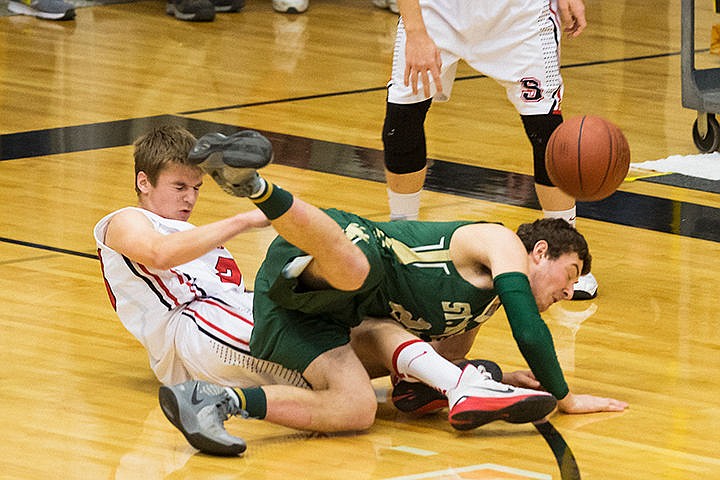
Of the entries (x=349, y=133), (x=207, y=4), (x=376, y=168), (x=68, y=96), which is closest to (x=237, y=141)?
(x=376, y=168)

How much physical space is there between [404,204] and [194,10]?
4.98 meters

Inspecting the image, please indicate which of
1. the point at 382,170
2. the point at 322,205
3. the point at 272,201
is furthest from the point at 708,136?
A: the point at 272,201

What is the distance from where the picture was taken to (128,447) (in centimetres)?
331

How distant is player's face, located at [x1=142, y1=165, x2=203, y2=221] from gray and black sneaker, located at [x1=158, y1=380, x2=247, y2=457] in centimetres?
63

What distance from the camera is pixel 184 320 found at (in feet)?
12.1

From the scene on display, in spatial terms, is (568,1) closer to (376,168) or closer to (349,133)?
(376,168)

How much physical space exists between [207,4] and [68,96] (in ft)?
8.21

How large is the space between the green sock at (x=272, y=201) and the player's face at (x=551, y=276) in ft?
2.24

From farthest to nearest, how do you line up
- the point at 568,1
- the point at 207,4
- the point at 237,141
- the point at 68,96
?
the point at 207,4, the point at 68,96, the point at 568,1, the point at 237,141

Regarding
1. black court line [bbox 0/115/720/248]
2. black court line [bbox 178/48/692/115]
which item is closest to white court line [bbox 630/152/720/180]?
black court line [bbox 0/115/720/248]

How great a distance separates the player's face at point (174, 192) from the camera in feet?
12.3

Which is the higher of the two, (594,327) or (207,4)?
(594,327)

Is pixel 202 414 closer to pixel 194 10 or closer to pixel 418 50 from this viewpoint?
pixel 418 50

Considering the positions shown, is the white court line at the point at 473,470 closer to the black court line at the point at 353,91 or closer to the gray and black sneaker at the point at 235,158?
the gray and black sneaker at the point at 235,158
